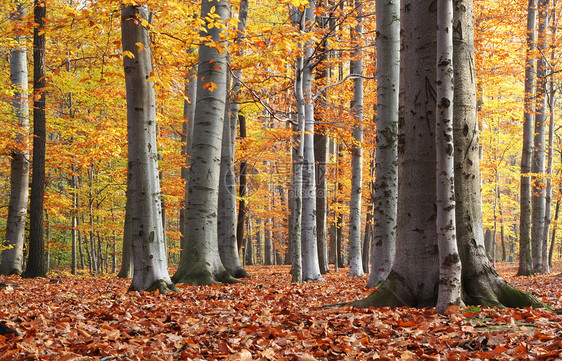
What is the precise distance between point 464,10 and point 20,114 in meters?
12.1

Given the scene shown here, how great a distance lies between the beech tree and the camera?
14.7 feet

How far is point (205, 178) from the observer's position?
803cm

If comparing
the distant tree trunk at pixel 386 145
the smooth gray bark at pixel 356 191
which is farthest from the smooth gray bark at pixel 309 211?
the distant tree trunk at pixel 386 145

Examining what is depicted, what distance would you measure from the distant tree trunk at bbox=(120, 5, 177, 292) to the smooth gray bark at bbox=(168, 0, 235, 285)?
141cm

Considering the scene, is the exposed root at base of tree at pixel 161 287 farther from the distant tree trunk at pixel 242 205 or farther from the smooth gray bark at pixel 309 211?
the distant tree trunk at pixel 242 205

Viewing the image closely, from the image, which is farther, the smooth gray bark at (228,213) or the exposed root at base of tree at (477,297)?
the smooth gray bark at (228,213)

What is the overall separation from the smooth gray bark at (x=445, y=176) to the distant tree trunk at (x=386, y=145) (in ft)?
11.4

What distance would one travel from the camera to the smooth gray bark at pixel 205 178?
26.1 feet

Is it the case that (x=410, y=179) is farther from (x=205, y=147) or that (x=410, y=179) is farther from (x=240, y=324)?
(x=205, y=147)

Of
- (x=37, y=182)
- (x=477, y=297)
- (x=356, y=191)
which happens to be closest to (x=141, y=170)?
(x=477, y=297)

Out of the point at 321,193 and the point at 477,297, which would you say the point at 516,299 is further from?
the point at 321,193

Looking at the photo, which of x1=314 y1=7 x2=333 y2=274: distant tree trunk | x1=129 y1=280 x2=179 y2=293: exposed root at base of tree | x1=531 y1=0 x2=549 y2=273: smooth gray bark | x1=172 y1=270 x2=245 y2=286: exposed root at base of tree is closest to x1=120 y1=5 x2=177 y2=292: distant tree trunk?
x1=129 y1=280 x2=179 y2=293: exposed root at base of tree

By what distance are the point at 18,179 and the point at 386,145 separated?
10.4 m

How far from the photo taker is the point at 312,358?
8.99 ft
